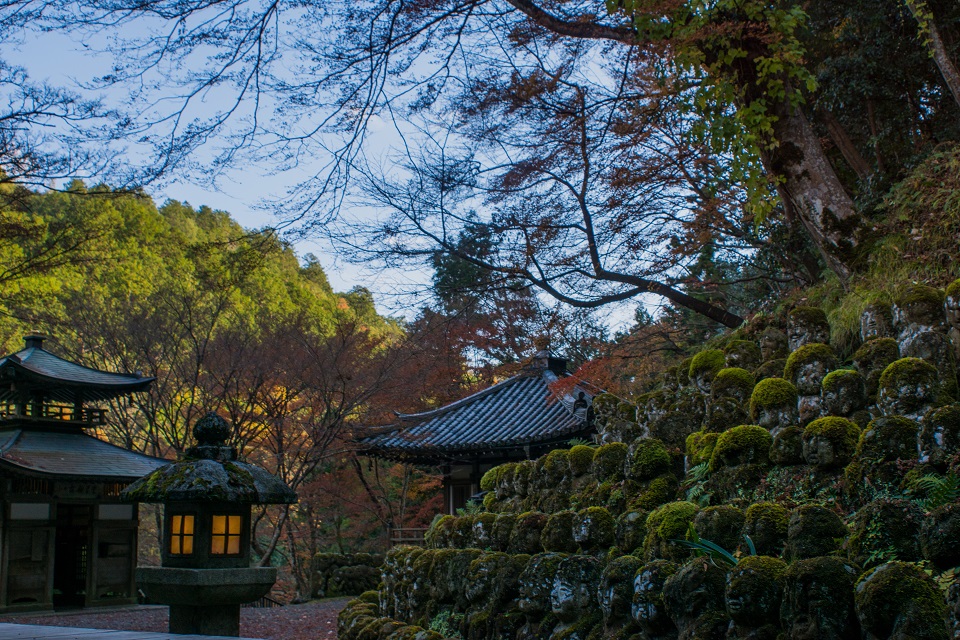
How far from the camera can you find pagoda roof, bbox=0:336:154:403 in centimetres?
1519

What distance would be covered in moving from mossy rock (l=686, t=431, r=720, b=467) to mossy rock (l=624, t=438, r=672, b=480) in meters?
0.21

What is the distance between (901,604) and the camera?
139 inches

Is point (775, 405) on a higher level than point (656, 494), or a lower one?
higher

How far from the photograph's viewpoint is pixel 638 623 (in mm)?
4902

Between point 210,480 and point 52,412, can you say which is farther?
point 52,412

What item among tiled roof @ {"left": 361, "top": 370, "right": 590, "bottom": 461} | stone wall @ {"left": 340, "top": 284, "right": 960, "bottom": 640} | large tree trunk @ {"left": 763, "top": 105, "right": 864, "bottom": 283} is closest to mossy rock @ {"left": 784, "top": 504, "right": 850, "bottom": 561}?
stone wall @ {"left": 340, "top": 284, "right": 960, "bottom": 640}

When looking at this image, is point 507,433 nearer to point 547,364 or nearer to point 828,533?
point 547,364

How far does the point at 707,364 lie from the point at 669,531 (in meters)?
2.61

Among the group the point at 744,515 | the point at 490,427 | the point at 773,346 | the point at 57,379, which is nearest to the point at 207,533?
the point at 744,515

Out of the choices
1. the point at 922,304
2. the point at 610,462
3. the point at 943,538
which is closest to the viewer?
the point at 943,538

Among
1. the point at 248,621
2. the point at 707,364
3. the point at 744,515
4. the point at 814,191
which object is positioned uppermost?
the point at 814,191

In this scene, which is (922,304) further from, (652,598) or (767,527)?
(652,598)

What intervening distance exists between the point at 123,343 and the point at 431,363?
7944mm

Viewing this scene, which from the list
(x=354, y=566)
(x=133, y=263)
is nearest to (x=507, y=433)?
(x=354, y=566)
